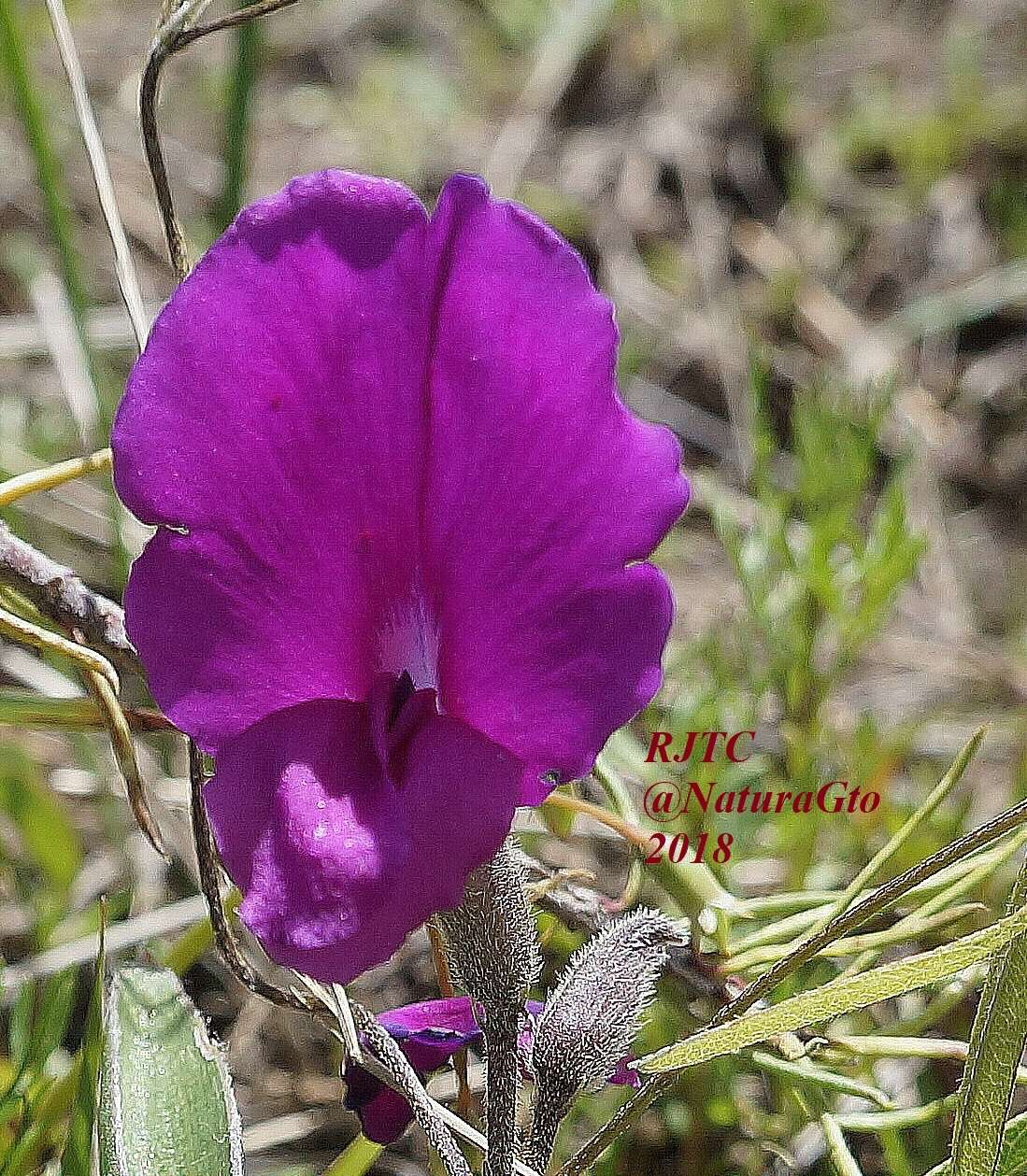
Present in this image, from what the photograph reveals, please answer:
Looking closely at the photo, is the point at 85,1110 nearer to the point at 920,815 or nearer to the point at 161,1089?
the point at 161,1089

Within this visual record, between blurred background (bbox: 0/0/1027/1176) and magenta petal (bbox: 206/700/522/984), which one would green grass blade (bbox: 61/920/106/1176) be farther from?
magenta petal (bbox: 206/700/522/984)

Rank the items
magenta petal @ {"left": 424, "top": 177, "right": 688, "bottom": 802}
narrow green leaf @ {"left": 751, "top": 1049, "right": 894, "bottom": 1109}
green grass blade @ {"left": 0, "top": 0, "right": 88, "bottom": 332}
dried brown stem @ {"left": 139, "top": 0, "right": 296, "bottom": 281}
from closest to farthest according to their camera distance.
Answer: magenta petal @ {"left": 424, "top": 177, "right": 688, "bottom": 802}, dried brown stem @ {"left": 139, "top": 0, "right": 296, "bottom": 281}, narrow green leaf @ {"left": 751, "top": 1049, "right": 894, "bottom": 1109}, green grass blade @ {"left": 0, "top": 0, "right": 88, "bottom": 332}

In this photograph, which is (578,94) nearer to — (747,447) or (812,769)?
(747,447)

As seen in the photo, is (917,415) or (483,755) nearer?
(483,755)

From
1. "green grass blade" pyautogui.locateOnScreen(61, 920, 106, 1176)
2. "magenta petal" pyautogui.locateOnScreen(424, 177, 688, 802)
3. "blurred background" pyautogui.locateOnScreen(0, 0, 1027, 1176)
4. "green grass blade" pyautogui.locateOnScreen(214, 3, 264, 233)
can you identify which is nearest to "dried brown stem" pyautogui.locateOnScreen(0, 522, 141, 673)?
"blurred background" pyautogui.locateOnScreen(0, 0, 1027, 1176)

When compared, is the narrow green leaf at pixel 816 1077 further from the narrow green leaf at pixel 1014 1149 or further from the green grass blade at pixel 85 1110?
the green grass blade at pixel 85 1110

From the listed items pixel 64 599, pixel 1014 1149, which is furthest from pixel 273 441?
→ pixel 1014 1149

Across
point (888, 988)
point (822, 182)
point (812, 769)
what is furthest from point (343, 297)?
point (822, 182)

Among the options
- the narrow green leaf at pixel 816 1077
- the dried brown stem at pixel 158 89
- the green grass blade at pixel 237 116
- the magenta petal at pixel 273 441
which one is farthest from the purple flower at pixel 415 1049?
the green grass blade at pixel 237 116
